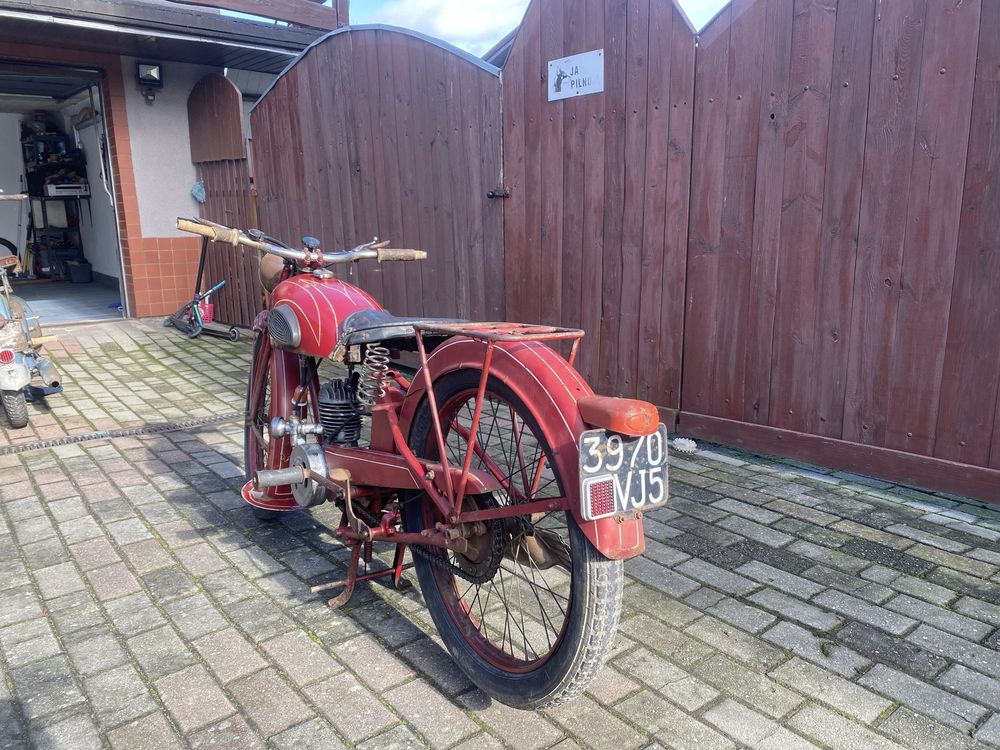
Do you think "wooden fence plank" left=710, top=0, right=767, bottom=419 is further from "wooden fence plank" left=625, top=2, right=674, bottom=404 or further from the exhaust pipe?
the exhaust pipe

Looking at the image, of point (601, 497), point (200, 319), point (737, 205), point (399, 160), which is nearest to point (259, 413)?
point (601, 497)

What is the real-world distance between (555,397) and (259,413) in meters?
1.96

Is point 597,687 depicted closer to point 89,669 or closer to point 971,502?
point 89,669

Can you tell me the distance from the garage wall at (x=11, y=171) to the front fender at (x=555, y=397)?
49.0ft

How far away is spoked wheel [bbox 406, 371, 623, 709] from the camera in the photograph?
1915 mm

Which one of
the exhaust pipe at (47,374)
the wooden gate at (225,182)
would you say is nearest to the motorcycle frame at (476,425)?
the exhaust pipe at (47,374)

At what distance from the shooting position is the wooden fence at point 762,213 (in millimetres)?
3553

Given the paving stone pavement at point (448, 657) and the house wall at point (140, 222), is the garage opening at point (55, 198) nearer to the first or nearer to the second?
the house wall at point (140, 222)

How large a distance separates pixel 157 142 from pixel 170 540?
292 inches

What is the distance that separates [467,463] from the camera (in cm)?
213

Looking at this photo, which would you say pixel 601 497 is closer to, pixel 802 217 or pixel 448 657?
pixel 448 657

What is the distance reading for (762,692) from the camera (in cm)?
229

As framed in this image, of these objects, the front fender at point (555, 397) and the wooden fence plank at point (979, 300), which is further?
the wooden fence plank at point (979, 300)

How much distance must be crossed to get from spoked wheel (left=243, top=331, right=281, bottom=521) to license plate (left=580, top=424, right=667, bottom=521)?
1.85 metres
